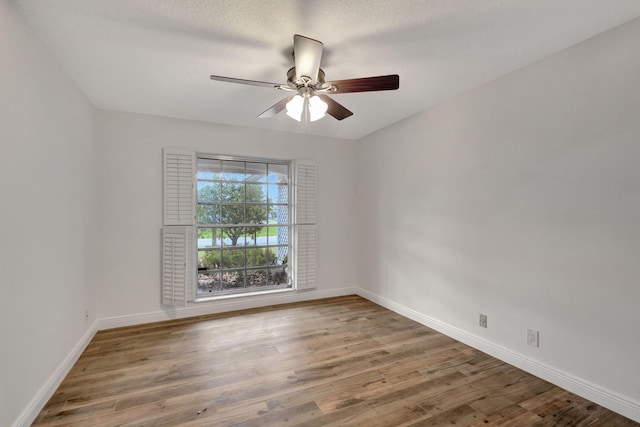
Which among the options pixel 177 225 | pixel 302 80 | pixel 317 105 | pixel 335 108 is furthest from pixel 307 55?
pixel 177 225

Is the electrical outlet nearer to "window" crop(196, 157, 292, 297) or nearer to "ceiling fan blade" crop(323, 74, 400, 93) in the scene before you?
"ceiling fan blade" crop(323, 74, 400, 93)

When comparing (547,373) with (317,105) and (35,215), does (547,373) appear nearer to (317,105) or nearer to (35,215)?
(317,105)

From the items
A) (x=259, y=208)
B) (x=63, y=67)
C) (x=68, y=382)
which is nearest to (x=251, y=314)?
(x=259, y=208)

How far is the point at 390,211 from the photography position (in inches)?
155

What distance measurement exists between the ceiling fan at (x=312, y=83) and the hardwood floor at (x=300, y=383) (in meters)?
2.06

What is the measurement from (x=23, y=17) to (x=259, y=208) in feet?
9.29

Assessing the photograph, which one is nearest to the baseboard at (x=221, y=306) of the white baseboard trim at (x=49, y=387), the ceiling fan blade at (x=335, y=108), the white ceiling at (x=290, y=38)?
the white baseboard trim at (x=49, y=387)

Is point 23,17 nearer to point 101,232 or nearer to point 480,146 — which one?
point 101,232

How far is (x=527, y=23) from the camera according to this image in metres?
1.88

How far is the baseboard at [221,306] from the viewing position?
336cm

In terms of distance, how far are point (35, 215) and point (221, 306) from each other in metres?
2.31

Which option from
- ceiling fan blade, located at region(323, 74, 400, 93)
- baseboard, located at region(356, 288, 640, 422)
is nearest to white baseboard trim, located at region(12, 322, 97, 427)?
ceiling fan blade, located at region(323, 74, 400, 93)

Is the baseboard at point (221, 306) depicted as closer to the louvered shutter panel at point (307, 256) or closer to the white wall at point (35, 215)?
the louvered shutter panel at point (307, 256)

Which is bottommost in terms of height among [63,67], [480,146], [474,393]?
[474,393]
